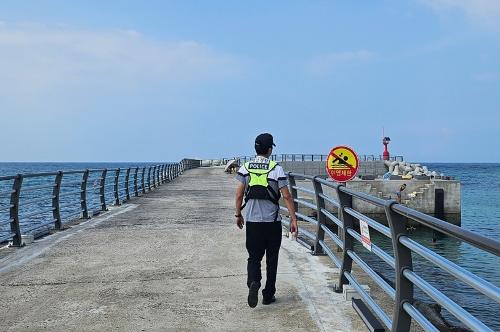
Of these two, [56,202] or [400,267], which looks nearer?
[400,267]

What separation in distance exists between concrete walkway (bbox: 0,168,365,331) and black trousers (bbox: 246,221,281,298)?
299mm

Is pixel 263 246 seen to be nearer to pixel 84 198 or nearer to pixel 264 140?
pixel 264 140

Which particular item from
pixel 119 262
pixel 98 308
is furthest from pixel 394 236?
pixel 119 262

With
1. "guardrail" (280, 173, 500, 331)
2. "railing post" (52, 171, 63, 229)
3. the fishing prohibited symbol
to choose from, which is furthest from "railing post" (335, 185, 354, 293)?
"railing post" (52, 171, 63, 229)

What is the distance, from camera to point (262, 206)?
589 cm

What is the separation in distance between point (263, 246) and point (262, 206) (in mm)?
453

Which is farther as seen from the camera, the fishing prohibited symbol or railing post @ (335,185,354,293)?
the fishing prohibited symbol

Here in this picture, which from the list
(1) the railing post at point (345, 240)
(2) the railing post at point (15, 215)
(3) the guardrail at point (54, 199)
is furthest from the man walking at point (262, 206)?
(2) the railing post at point (15, 215)

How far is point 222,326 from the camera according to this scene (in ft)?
17.3

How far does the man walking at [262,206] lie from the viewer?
5855mm

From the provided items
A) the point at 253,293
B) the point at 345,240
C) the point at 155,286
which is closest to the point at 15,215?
the point at 155,286

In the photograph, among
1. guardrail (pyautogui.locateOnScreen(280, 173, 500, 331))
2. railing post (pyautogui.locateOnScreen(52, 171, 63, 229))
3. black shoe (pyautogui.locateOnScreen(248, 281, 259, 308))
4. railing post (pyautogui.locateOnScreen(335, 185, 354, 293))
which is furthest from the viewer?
railing post (pyautogui.locateOnScreen(52, 171, 63, 229))

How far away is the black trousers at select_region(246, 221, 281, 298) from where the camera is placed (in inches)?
233

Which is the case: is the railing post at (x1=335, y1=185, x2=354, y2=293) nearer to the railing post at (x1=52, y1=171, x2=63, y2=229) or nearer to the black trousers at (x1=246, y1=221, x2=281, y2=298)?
the black trousers at (x1=246, y1=221, x2=281, y2=298)
